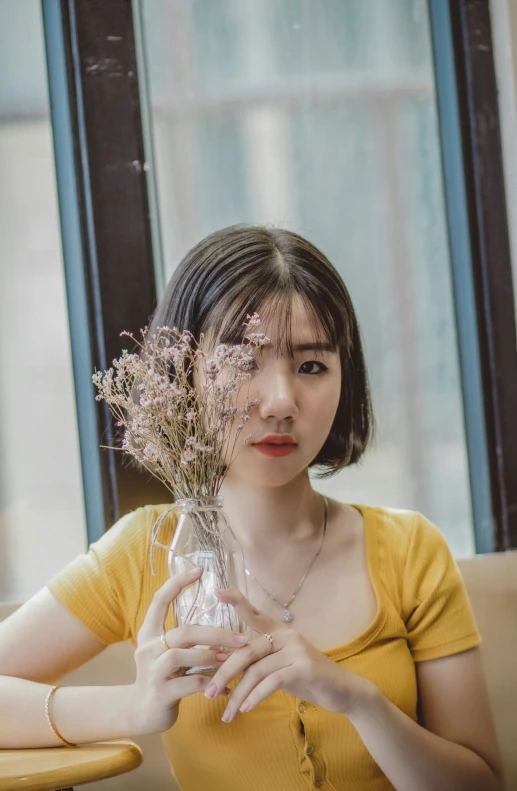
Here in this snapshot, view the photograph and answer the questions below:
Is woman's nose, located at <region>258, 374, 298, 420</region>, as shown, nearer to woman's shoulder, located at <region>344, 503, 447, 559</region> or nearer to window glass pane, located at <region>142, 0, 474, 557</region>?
woman's shoulder, located at <region>344, 503, 447, 559</region>

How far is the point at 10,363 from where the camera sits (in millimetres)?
2057

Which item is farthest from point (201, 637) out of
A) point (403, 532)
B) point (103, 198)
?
point (103, 198)

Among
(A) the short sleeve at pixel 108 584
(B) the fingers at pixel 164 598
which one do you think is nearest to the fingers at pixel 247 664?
(B) the fingers at pixel 164 598

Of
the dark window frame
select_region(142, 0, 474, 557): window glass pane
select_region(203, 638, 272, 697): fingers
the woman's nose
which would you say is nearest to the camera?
select_region(203, 638, 272, 697): fingers

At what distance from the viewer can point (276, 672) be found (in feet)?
3.83

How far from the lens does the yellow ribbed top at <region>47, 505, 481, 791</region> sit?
4.64ft

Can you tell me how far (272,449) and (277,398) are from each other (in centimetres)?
9

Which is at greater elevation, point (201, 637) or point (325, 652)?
point (201, 637)

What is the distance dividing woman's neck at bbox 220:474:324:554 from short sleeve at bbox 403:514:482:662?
0.21 meters

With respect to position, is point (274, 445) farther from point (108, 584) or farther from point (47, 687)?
point (47, 687)

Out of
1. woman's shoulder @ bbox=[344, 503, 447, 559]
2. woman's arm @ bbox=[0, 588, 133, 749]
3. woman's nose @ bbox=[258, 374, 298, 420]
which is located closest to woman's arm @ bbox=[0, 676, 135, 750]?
woman's arm @ bbox=[0, 588, 133, 749]

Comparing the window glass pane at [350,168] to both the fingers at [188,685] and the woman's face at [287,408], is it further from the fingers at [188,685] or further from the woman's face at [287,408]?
the fingers at [188,685]

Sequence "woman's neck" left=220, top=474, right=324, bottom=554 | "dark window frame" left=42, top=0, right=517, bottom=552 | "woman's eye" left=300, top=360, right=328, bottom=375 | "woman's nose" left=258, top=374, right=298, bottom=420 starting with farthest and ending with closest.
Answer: "dark window frame" left=42, top=0, right=517, bottom=552 → "woman's neck" left=220, top=474, right=324, bottom=554 → "woman's eye" left=300, top=360, right=328, bottom=375 → "woman's nose" left=258, top=374, right=298, bottom=420

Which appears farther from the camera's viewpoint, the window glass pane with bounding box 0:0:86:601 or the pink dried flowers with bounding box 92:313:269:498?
the window glass pane with bounding box 0:0:86:601
